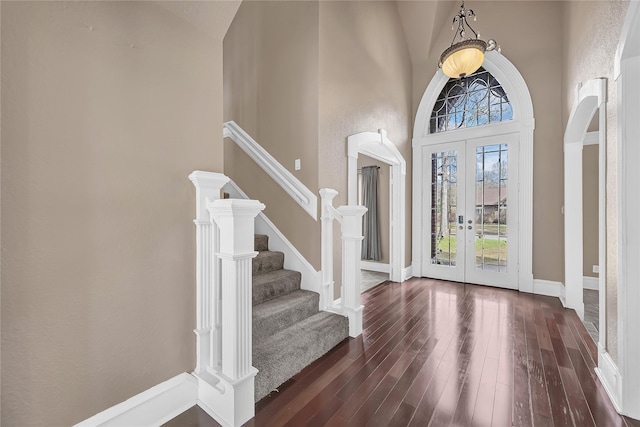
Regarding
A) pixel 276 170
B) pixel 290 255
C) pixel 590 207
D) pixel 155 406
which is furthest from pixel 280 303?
pixel 590 207

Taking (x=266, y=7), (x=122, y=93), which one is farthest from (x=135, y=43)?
(x=266, y=7)

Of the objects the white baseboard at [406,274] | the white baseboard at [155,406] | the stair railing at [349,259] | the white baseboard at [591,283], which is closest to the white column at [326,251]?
the stair railing at [349,259]

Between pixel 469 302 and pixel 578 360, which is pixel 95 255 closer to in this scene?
pixel 578 360

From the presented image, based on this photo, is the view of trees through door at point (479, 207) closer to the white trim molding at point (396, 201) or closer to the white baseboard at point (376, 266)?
the white trim molding at point (396, 201)

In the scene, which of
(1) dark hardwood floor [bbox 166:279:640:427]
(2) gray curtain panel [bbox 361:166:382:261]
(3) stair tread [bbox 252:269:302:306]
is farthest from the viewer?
(2) gray curtain panel [bbox 361:166:382:261]

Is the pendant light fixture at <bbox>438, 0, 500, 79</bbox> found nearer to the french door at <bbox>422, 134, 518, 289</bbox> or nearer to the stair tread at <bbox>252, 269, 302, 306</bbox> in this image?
the french door at <bbox>422, 134, 518, 289</bbox>

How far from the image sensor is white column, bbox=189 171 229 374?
1817mm

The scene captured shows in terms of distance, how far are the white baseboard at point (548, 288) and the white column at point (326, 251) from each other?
323 centimetres

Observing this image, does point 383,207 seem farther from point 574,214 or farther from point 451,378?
point 451,378

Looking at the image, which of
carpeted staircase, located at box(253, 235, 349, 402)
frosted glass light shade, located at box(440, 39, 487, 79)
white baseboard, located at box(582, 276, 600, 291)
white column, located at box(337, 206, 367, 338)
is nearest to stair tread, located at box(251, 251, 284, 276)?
carpeted staircase, located at box(253, 235, 349, 402)

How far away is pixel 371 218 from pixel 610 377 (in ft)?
13.8

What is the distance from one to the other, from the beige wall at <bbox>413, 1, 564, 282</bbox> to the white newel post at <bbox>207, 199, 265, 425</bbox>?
4357 millimetres

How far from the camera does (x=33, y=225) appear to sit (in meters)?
1.26

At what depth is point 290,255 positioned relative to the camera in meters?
3.16
